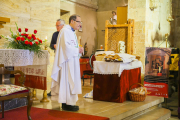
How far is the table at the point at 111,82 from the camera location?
15.7 ft

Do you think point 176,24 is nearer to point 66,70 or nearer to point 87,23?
point 87,23

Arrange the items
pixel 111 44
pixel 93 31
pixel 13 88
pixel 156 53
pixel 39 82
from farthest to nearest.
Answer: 1. pixel 93 31
2. pixel 111 44
3. pixel 156 53
4. pixel 39 82
5. pixel 13 88

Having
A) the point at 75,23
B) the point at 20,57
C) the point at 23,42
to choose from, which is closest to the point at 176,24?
the point at 75,23

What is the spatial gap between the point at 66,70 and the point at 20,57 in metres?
0.86

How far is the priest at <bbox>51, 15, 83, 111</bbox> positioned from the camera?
3.83 m

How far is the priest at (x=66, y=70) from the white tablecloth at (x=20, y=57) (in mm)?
Result: 636

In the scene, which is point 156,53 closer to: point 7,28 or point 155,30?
point 155,30

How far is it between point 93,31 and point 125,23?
4.90 meters

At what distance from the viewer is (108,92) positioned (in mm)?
4895

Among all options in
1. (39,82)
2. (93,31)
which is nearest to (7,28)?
(39,82)

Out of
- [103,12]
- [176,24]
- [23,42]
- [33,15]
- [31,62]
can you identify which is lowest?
[31,62]

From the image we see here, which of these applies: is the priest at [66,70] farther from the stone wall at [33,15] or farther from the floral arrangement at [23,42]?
the stone wall at [33,15]

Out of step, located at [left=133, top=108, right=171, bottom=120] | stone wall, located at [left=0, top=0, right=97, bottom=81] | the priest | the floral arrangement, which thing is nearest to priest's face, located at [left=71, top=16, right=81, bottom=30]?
the priest

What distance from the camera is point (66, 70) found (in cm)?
389
